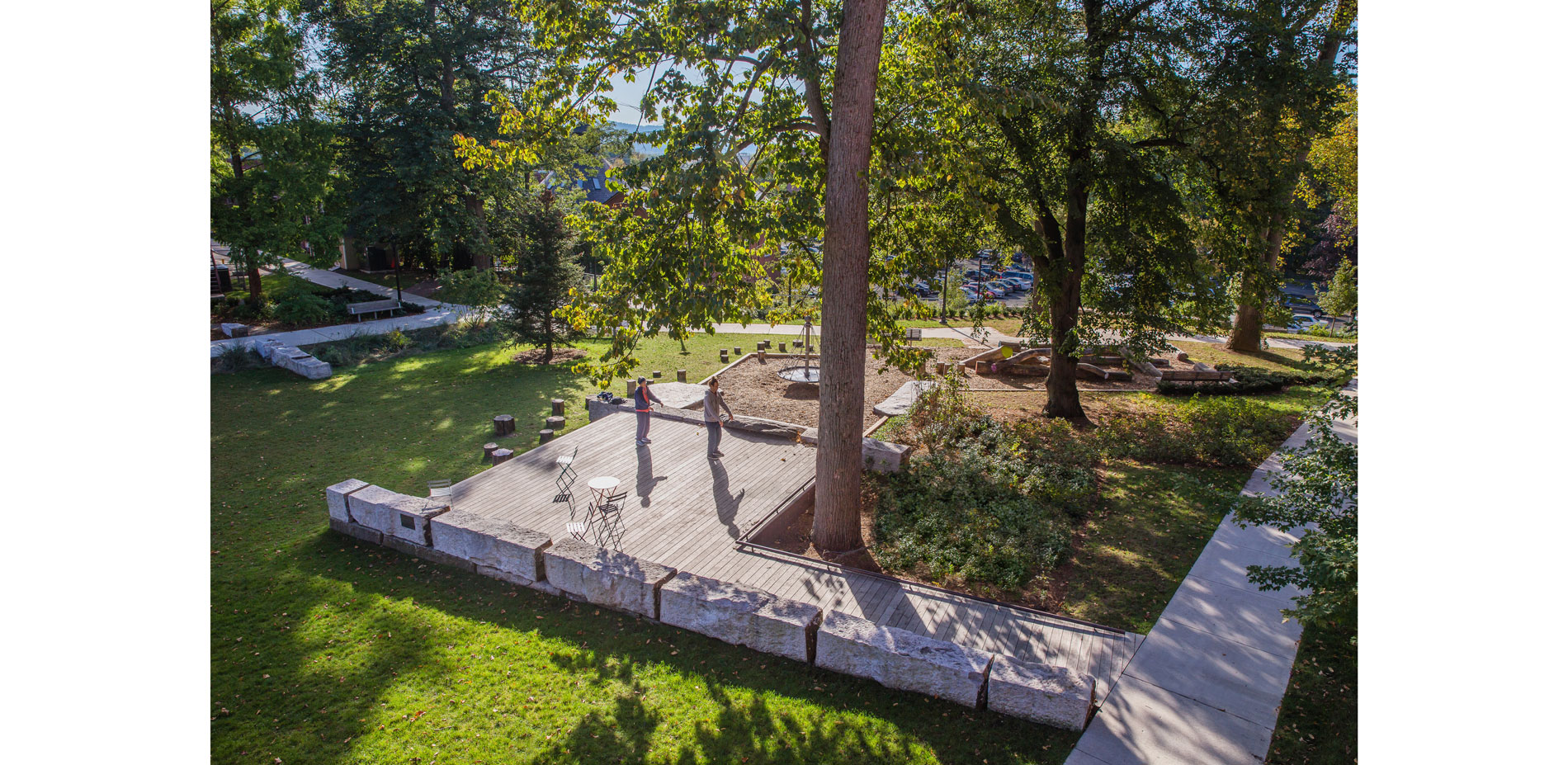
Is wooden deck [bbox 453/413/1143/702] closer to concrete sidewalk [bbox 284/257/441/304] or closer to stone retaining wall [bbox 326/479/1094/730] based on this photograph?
stone retaining wall [bbox 326/479/1094/730]

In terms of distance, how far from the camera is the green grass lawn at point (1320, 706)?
18.9 feet

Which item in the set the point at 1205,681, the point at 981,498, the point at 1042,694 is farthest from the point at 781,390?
the point at 1042,694

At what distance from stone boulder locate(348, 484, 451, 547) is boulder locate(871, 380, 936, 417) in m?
9.52

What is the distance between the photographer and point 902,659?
6.43m

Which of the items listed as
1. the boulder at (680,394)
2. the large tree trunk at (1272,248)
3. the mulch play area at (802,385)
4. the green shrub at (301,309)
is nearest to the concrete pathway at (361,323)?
the green shrub at (301,309)

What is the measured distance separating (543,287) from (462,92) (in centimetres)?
1349

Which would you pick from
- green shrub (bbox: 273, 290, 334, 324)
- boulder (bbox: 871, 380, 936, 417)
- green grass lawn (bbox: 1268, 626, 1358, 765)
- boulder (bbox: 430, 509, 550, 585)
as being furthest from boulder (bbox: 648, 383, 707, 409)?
green shrub (bbox: 273, 290, 334, 324)

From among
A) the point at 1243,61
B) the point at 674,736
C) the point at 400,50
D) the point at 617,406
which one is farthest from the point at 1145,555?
the point at 400,50

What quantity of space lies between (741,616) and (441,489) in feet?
21.0

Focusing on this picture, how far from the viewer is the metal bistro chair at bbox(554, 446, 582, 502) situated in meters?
11.0

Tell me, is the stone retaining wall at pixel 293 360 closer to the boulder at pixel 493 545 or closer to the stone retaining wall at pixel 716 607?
the stone retaining wall at pixel 716 607

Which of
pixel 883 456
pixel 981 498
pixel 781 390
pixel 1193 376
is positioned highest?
pixel 1193 376

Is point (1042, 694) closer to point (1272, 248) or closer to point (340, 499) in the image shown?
point (340, 499)

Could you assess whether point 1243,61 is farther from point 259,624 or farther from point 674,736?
point 259,624
